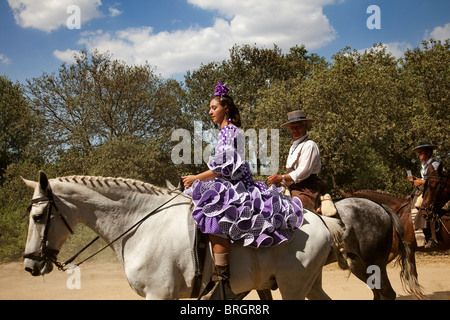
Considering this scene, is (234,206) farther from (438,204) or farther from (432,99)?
(432,99)

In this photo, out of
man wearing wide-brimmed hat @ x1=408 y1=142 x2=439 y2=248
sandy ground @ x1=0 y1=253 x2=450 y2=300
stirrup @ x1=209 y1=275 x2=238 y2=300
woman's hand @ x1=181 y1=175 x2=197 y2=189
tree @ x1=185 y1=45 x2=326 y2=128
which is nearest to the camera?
stirrup @ x1=209 y1=275 x2=238 y2=300

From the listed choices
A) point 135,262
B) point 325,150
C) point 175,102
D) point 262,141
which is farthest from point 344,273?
point 175,102

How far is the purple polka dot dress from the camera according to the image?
3.63 meters

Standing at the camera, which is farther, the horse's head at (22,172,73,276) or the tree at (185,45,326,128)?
the tree at (185,45,326,128)

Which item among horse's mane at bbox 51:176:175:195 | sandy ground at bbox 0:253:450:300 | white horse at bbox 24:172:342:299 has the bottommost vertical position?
sandy ground at bbox 0:253:450:300

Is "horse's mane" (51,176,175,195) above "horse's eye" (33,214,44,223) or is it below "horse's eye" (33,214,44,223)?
above

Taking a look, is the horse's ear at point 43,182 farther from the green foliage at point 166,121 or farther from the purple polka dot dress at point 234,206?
the green foliage at point 166,121

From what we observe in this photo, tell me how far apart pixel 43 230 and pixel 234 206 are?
1818 mm

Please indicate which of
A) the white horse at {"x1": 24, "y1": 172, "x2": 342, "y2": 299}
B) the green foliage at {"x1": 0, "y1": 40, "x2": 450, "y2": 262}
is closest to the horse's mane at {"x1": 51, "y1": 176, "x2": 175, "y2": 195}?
the white horse at {"x1": 24, "y1": 172, "x2": 342, "y2": 299}

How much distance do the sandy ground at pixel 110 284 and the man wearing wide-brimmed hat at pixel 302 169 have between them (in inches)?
113

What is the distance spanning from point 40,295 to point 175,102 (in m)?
13.2

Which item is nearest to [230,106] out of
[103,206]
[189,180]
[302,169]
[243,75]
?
[189,180]

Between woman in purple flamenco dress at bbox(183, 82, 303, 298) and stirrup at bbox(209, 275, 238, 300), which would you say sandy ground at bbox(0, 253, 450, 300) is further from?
stirrup at bbox(209, 275, 238, 300)
